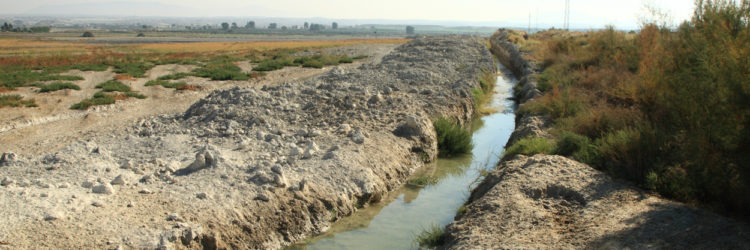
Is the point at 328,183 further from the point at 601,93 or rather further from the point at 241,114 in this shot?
the point at 601,93

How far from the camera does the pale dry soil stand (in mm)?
12445

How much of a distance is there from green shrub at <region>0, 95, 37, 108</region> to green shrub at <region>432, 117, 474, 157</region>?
12117 mm

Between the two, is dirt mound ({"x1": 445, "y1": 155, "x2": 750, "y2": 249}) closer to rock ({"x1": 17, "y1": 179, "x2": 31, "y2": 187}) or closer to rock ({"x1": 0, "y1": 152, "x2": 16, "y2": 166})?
rock ({"x1": 17, "y1": 179, "x2": 31, "y2": 187})

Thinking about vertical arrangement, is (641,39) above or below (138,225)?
above

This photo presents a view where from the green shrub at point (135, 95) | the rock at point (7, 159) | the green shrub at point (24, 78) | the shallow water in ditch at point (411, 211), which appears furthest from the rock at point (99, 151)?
the green shrub at point (24, 78)

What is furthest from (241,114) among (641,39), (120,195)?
(641,39)

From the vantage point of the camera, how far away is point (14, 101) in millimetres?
16453

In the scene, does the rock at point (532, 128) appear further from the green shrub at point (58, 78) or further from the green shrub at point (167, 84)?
the green shrub at point (58, 78)

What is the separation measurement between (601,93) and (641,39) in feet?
11.7

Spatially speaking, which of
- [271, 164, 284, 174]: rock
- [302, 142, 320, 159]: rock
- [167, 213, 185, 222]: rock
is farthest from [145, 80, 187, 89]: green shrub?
[167, 213, 185, 222]: rock

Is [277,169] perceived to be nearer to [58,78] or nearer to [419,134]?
[419,134]

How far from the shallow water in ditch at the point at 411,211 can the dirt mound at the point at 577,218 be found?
0.95m

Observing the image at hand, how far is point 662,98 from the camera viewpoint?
28.3ft

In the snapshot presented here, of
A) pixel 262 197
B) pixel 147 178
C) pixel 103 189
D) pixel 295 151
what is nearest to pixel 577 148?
pixel 295 151
